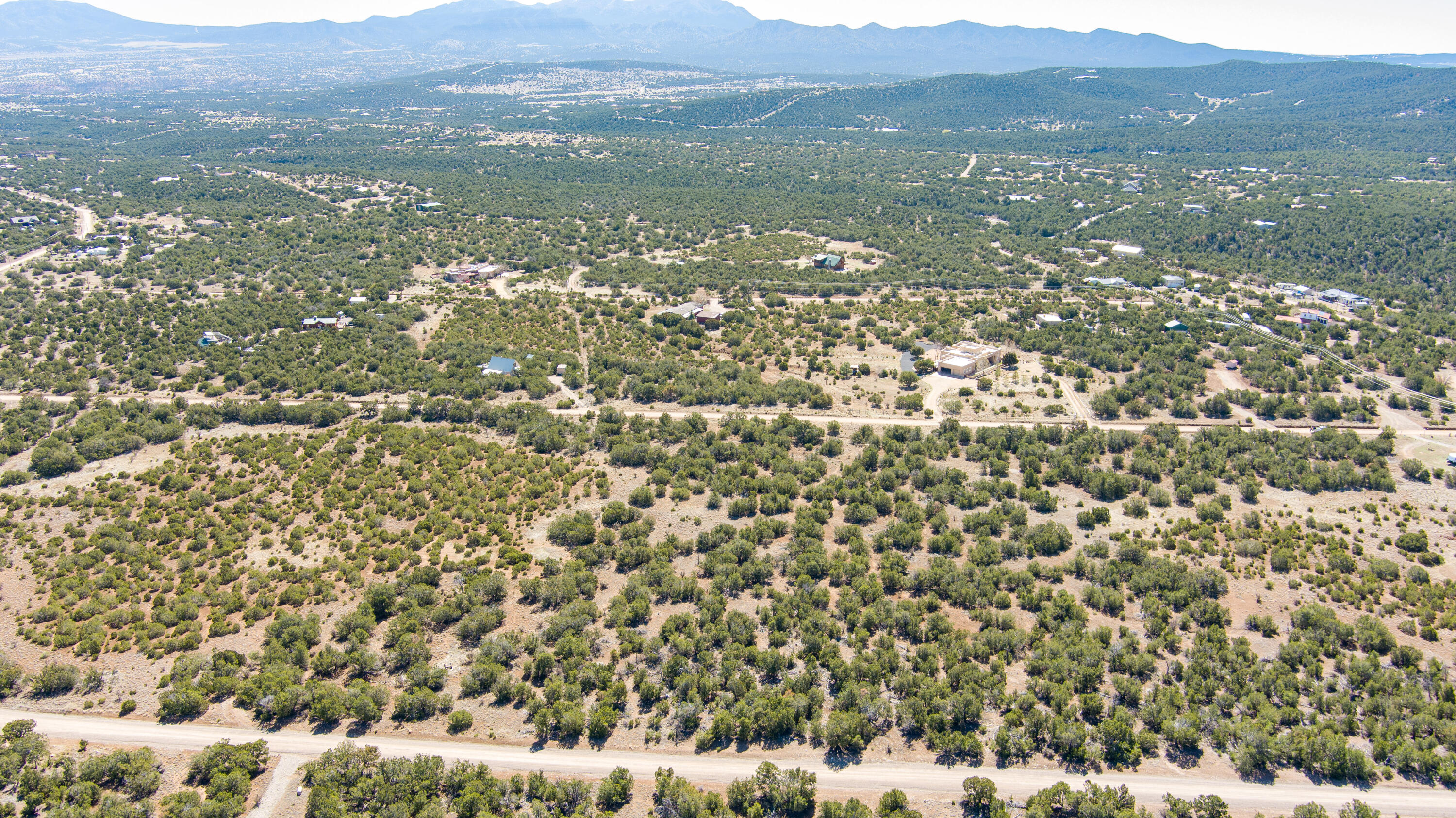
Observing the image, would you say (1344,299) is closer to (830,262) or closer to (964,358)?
(964,358)

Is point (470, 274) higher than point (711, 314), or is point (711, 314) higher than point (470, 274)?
point (470, 274)

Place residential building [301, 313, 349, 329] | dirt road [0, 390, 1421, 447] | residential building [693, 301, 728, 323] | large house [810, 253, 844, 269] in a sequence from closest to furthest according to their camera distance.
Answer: dirt road [0, 390, 1421, 447], residential building [301, 313, 349, 329], residential building [693, 301, 728, 323], large house [810, 253, 844, 269]

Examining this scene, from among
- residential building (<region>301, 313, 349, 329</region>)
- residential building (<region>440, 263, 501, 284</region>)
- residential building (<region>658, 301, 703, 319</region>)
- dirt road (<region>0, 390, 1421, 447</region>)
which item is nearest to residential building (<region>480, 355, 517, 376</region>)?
dirt road (<region>0, 390, 1421, 447</region>)

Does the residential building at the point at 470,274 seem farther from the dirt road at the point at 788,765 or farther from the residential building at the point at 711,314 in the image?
the dirt road at the point at 788,765

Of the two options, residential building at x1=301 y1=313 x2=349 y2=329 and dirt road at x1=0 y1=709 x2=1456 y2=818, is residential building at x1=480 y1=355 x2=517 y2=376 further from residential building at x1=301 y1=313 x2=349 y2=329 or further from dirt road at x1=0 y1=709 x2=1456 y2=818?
dirt road at x1=0 y1=709 x2=1456 y2=818

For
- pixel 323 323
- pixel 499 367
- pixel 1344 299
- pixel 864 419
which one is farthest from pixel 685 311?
pixel 1344 299

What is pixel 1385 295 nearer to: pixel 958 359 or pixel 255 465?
pixel 958 359

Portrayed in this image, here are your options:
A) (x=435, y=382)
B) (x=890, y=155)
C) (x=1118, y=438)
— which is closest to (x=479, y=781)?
(x=435, y=382)

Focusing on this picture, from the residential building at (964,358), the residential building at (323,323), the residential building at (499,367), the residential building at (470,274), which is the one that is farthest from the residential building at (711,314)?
the residential building at (323,323)
